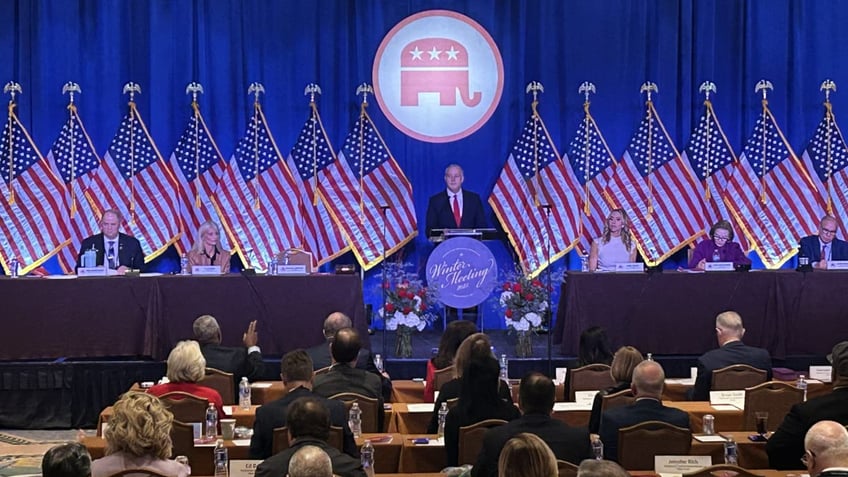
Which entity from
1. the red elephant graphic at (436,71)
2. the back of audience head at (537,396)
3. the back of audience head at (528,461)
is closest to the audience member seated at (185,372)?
Result: the back of audience head at (537,396)

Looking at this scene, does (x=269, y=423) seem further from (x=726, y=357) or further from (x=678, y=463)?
(x=726, y=357)

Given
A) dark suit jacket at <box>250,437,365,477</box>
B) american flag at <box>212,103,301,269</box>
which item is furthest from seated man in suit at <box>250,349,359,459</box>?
american flag at <box>212,103,301,269</box>

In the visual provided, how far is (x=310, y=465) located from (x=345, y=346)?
2.42 m

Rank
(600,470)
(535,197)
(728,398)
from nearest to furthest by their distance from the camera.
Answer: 1. (600,470)
2. (728,398)
3. (535,197)

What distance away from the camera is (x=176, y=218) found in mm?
11922

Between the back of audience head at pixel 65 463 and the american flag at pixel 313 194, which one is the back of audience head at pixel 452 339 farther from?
the american flag at pixel 313 194

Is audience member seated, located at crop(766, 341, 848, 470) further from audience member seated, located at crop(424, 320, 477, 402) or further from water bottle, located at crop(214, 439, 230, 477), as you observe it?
water bottle, located at crop(214, 439, 230, 477)

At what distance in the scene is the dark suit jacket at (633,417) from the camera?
5.32 meters

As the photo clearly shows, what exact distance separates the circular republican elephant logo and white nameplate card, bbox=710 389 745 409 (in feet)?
21.3

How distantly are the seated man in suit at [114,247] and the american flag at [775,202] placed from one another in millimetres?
6443

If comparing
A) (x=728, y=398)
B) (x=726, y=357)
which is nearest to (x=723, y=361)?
(x=726, y=357)

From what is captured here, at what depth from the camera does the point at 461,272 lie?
9930 millimetres

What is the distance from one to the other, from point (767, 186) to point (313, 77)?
5.28 meters

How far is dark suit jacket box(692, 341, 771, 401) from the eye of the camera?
6938 mm
